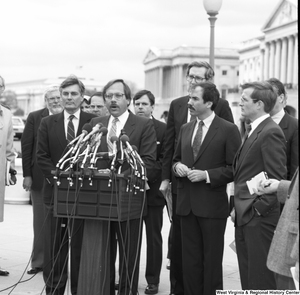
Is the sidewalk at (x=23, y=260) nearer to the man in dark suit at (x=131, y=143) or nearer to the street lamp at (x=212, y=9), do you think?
the man in dark suit at (x=131, y=143)

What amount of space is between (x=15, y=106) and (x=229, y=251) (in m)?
167

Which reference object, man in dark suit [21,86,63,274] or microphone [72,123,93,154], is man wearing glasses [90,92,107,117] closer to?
man in dark suit [21,86,63,274]

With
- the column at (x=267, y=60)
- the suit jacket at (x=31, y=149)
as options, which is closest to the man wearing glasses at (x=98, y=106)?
the suit jacket at (x=31, y=149)

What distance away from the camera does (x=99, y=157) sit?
6152 millimetres

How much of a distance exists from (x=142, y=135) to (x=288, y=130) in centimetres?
150

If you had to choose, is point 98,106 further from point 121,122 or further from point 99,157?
point 99,157

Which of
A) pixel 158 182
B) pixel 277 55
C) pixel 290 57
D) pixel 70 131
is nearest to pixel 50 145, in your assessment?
pixel 70 131

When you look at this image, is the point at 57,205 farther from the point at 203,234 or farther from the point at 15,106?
the point at 15,106

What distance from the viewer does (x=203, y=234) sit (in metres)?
6.80

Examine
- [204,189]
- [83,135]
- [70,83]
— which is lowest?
[204,189]

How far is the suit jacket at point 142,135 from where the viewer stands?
22.3ft

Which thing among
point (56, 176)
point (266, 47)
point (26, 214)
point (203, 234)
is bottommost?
point (26, 214)

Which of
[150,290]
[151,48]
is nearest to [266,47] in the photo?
[151,48]

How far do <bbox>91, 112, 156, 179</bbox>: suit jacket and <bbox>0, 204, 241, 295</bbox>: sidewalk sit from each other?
1512 millimetres
